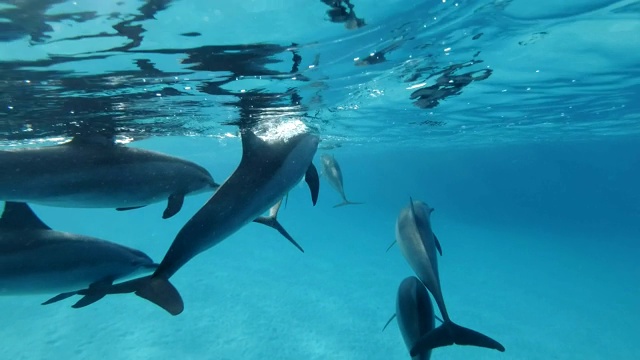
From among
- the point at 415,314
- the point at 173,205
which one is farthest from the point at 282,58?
the point at 415,314

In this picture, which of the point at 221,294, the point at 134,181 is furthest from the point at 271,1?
the point at 221,294

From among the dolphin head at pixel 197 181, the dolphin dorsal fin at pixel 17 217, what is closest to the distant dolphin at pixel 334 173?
the dolphin head at pixel 197 181

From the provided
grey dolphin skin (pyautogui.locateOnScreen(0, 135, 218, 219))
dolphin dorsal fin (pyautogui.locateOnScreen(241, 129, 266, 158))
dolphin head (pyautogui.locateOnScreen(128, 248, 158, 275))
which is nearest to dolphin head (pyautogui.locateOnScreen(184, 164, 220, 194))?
grey dolphin skin (pyautogui.locateOnScreen(0, 135, 218, 219))

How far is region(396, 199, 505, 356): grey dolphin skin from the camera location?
483 centimetres

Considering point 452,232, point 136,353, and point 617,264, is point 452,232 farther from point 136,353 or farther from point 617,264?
point 136,353

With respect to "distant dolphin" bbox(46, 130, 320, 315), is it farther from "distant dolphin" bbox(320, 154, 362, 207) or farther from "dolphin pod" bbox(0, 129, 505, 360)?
"distant dolphin" bbox(320, 154, 362, 207)

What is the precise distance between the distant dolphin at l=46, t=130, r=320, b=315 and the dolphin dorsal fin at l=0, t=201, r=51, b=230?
8.42 feet

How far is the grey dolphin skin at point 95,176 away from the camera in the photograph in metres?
5.00

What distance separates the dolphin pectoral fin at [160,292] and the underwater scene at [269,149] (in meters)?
0.02

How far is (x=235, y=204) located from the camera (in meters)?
4.07

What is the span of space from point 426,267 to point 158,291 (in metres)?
3.50

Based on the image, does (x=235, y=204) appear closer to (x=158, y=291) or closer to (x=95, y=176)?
(x=158, y=291)

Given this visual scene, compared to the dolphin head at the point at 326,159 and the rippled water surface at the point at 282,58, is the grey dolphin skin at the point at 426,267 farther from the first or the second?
the dolphin head at the point at 326,159

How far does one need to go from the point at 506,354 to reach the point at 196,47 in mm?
14364
